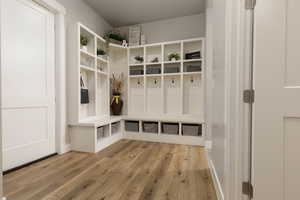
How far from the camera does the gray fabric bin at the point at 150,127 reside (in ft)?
10.2

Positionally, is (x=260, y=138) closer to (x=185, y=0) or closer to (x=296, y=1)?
(x=296, y=1)

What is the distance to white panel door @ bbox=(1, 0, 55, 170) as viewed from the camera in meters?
1.83

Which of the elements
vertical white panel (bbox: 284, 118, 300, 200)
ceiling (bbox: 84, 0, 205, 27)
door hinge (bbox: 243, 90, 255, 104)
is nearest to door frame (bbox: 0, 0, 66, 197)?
ceiling (bbox: 84, 0, 205, 27)

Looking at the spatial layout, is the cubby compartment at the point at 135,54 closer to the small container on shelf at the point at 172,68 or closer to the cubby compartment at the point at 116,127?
the small container on shelf at the point at 172,68

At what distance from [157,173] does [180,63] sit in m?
2.22

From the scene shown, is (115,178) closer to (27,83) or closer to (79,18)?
(27,83)

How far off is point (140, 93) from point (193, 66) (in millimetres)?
1293

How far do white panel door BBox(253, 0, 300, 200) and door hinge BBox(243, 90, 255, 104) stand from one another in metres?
0.03

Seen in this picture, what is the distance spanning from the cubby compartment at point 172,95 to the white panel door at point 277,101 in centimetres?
226

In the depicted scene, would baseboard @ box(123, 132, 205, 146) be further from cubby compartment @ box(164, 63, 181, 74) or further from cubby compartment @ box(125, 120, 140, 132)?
cubby compartment @ box(164, 63, 181, 74)

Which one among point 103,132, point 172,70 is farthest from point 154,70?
point 103,132

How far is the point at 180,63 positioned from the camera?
10.5 feet

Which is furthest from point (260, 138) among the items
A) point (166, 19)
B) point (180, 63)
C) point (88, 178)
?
A: point (166, 19)

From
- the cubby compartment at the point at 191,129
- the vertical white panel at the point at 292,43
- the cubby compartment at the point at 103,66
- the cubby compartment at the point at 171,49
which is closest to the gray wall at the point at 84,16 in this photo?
the cubby compartment at the point at 103,66
